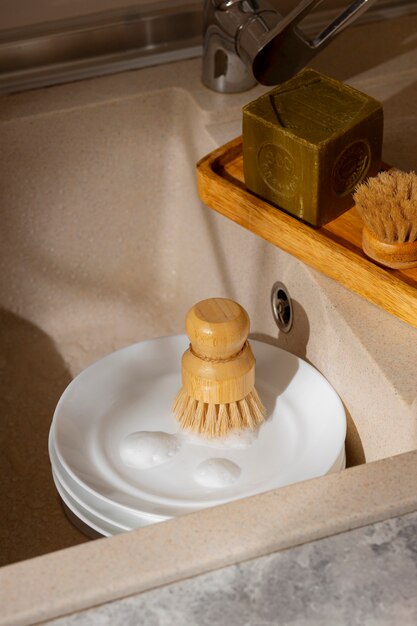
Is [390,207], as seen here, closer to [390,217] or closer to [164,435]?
[390,217]

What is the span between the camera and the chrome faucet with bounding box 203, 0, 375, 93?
0.78m

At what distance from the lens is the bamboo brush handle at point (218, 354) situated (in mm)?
664

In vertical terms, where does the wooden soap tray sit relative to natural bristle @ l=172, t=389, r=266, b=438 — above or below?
above

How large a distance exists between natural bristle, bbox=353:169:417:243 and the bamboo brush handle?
0.41 ft

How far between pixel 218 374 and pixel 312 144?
7.4 inches

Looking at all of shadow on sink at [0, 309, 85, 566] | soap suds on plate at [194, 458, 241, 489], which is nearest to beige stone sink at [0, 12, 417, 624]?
shadow on sink at [0, 309, 85, 566]

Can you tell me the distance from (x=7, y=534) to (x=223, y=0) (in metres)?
0.50

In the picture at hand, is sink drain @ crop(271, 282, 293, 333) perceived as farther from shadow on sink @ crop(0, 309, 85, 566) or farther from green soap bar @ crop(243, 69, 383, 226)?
shadow on sink @ crop(0, 309, 85, 566)

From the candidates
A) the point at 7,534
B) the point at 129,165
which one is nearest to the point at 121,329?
the point at 129,165

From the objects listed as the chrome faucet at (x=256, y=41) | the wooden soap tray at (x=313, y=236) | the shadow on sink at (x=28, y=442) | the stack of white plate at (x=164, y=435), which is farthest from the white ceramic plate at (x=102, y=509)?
the chrome faucet at (x=256, y=41)

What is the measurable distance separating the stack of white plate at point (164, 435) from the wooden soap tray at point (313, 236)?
80 mm

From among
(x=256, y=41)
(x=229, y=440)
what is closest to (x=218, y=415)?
(x=229, y=440)

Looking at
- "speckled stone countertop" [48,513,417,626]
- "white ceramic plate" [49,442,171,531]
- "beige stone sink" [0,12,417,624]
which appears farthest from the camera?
"beige stone sink" [0,12,417,624]

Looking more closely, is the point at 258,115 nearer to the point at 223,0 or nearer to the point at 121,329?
the point at 223,0
